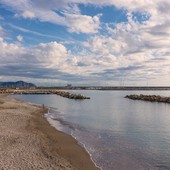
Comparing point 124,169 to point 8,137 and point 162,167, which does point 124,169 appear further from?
point 8,137

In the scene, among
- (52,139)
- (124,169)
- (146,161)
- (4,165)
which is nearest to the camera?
(4,165)

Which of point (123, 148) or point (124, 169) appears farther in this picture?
point (123, 148)

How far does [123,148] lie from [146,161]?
3.13 metres

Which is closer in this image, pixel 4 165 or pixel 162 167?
pixel 4 165

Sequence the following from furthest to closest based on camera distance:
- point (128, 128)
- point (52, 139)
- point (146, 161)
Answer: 1. point (128, 128)
2. point (52, 139)
3. point (146, 161)

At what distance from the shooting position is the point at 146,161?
55.1 feet

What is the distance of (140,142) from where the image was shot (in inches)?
860

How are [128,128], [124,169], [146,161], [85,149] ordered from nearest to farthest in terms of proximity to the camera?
[124,169]
[146,161]
[85,149]
[128,128]

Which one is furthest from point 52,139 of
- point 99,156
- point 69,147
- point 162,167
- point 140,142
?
point 162,167

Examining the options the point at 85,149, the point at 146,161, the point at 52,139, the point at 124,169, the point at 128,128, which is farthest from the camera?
the point at 128,128

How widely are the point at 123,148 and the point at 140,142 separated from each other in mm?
2597

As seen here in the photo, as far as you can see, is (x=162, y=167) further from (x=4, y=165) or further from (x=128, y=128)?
(x=128, y=128)

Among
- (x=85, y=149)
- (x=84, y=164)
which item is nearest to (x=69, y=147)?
(x=85, y=149)

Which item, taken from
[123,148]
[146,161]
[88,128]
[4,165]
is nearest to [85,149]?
[123,148]
